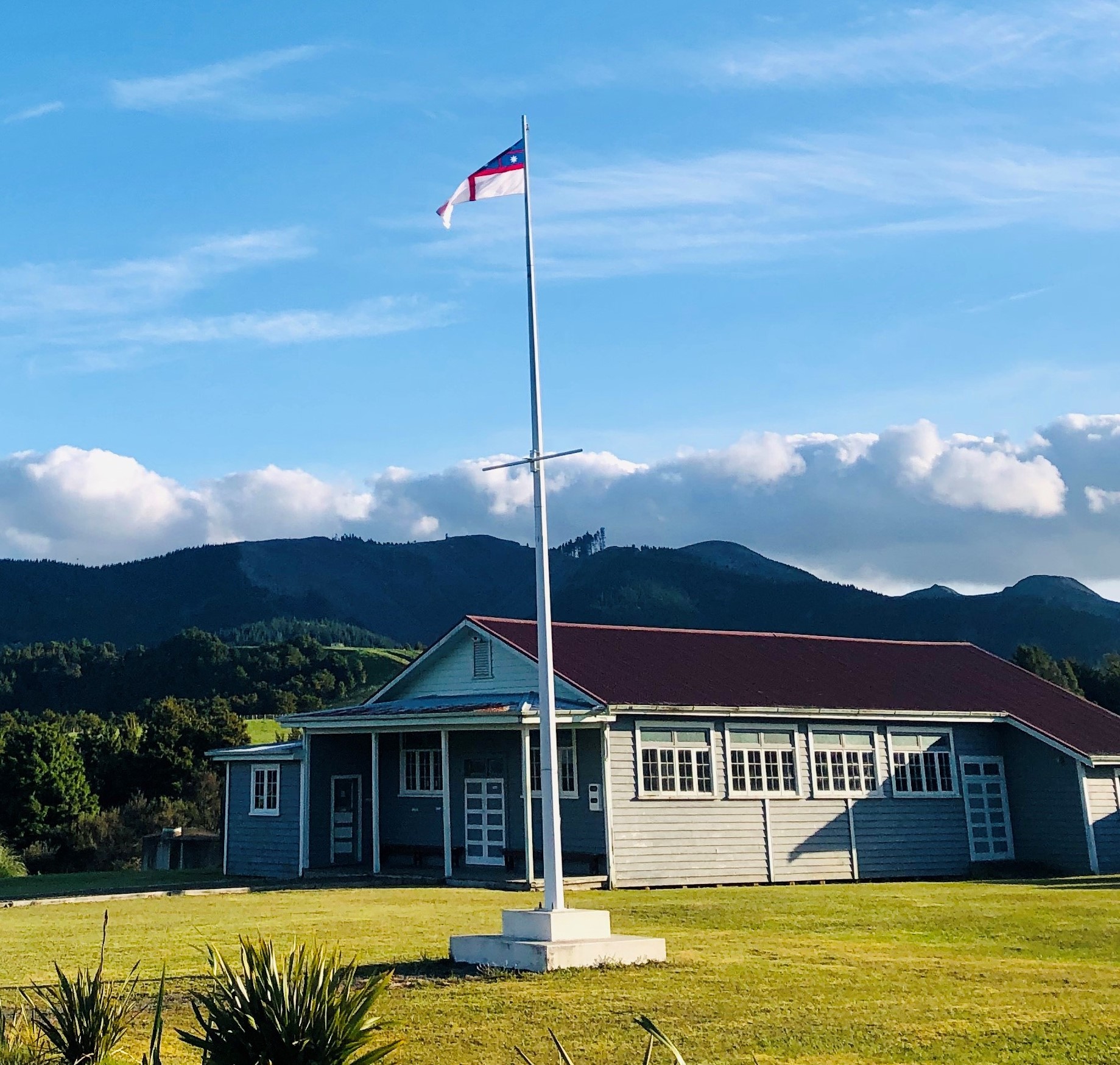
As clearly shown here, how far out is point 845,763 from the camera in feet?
89.6

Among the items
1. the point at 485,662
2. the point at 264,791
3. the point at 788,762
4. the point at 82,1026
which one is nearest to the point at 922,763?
the point at 788,762

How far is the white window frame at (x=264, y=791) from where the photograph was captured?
1153 inches

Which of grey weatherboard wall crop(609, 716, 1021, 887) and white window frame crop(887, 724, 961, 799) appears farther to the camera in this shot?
white window frame crop(887, 724, 961, 799)

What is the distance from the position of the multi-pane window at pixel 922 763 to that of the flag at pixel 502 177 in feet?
57.8

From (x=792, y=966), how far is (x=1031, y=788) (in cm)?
1913

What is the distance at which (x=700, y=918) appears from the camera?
1744cm

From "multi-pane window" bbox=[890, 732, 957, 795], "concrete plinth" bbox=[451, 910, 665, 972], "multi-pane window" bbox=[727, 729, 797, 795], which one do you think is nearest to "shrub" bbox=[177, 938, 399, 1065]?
"concrete plinth" bbox=[451, 910, 665, 972]

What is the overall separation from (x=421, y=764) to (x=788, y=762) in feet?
27.2

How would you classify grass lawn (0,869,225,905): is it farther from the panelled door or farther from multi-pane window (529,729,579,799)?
multi-pane window (529,729,579,799)

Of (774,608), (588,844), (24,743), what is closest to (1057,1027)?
(588,844)

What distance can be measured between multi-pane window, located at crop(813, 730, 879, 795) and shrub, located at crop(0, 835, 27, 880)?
61.7 ft

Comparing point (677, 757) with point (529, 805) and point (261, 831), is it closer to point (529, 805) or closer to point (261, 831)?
point (529, 805)

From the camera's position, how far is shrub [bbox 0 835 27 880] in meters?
33.7

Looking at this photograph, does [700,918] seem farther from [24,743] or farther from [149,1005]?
[24,743]
